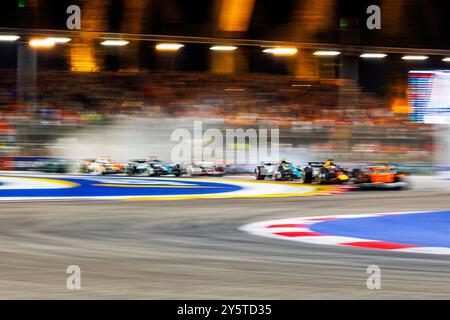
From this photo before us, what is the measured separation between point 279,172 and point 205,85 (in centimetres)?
606

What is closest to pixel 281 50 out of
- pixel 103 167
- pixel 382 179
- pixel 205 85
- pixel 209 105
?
pixel 205 85

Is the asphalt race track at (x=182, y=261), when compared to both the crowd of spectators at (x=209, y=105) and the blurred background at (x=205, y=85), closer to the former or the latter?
the crowd of spectators at (x=209, y=105)

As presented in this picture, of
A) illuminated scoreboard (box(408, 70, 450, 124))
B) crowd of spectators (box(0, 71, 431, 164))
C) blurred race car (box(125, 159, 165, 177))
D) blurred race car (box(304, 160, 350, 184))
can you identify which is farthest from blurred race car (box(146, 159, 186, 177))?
illuminated scoreboard (box(408, 70, 450, 124))

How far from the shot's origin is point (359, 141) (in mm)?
26109

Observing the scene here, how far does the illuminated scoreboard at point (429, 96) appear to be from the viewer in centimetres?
2864

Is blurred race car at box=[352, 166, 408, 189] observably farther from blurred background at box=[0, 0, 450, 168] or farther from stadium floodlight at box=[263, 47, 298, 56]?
stadium floodlight at box=[263, 47, 298, 56]

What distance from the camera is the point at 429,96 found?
2931 cm

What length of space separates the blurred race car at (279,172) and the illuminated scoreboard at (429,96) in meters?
7.54

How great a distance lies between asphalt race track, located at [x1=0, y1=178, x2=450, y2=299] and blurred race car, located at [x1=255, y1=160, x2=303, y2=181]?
11.0 m

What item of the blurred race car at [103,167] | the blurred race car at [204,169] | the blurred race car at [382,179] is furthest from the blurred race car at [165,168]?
the blurred race car at [382,179]

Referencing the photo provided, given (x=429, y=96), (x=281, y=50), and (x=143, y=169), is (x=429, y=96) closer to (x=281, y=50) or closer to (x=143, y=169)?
(x=281, y=50)
